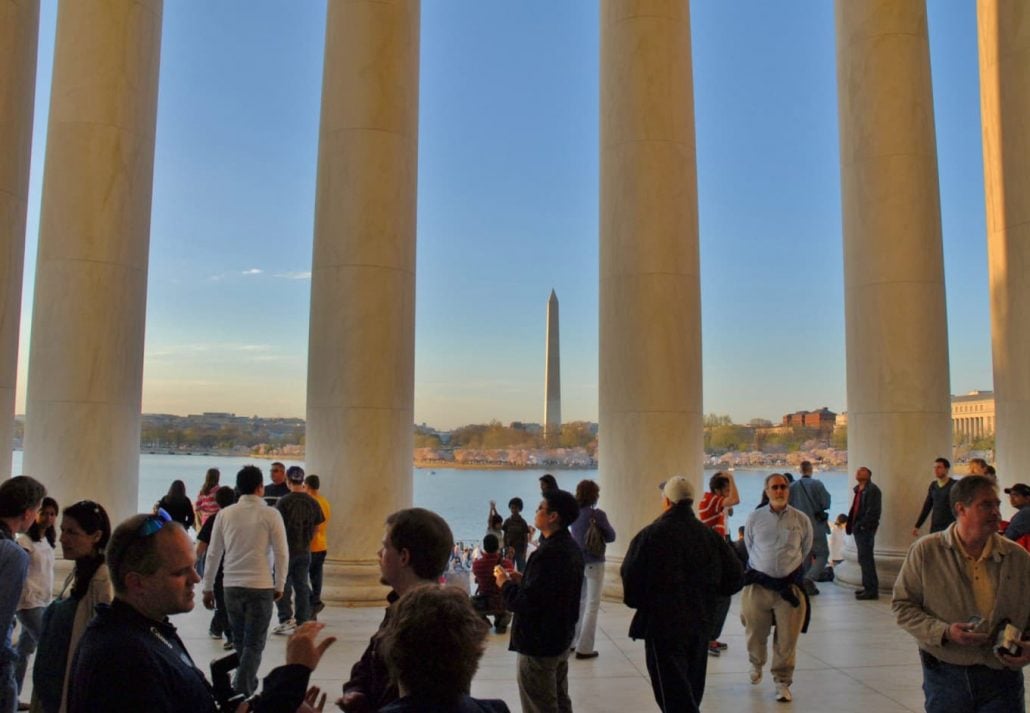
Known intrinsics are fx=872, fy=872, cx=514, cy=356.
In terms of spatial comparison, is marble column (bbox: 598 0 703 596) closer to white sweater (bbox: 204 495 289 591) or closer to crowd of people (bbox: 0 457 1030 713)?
crowd of people (bbox: 0 457 1030 713)

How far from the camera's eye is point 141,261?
67.2 metres

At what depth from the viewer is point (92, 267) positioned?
64250mm

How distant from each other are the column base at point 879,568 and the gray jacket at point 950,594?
5109 cm

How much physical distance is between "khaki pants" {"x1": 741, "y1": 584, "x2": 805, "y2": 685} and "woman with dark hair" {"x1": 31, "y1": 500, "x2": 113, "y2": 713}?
109ft

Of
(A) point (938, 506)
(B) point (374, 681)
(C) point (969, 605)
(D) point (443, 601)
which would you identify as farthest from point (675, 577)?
(A) point (938, 506)

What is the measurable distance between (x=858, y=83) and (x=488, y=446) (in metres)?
119

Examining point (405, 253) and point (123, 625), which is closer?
point (123, 625)

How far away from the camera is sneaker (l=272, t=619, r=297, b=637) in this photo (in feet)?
188

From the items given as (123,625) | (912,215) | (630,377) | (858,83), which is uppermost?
(858,83)

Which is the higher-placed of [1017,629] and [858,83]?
[858,83]

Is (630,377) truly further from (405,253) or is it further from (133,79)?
(133,79)

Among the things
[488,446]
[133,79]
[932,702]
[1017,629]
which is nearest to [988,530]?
[1017,629]

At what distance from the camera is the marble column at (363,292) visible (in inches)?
2643

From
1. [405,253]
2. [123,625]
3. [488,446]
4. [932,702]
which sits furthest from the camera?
[488,446]
